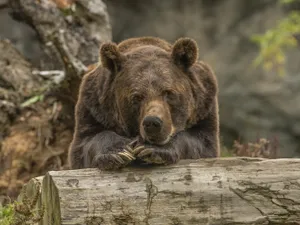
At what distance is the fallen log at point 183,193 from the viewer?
3975mm

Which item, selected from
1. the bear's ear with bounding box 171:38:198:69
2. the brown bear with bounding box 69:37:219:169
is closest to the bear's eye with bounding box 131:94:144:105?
the brown bear with bounding box 69:37:219:169

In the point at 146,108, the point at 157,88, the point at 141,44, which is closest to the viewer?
the point at 146,108

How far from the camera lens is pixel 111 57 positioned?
4.98 metres

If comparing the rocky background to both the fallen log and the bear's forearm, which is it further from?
the fallen log

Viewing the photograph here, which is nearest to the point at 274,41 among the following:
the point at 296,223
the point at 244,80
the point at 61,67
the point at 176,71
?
the point at 244,80

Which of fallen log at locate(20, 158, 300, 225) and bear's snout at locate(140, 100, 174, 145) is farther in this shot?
bear's snout at locate(140, 100, 174, 145)

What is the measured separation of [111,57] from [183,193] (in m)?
1.37

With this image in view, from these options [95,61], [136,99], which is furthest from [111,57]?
[95,61]

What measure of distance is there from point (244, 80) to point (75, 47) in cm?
667

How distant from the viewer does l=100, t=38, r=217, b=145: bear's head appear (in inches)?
181

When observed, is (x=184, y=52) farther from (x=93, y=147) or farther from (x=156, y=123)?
(x=93, y=147)

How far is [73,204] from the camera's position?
12.9ft

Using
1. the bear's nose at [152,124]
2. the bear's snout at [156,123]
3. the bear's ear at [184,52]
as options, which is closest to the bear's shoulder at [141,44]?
the bear's ear at [184,52]

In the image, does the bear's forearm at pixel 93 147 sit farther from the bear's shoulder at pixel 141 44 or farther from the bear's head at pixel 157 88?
the bear's shoulder at pixel 141 44
